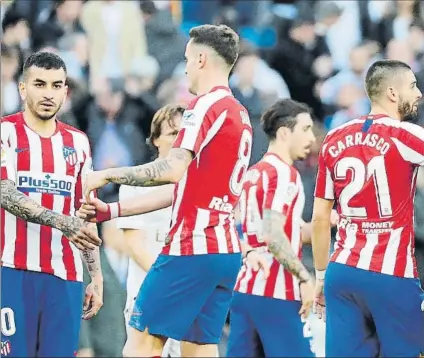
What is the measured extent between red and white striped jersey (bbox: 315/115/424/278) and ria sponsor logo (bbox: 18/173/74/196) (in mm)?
1518

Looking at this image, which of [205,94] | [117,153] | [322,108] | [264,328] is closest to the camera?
[205,94]

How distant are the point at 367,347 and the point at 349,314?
0.21m

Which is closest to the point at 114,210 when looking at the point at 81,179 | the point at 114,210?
the point at 114,210

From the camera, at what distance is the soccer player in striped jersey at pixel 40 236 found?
21.5 feet

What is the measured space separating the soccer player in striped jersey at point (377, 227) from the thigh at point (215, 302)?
60 cm

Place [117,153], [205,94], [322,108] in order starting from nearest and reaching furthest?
1. [205,94]
2. [117,153]
3. [322,108]

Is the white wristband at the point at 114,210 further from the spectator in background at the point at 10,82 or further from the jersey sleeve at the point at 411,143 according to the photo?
the spectator in background at the point at 10,82

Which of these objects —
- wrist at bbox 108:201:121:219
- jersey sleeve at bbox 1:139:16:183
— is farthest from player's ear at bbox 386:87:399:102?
jersey sleeve at bbox 1:139:16:183

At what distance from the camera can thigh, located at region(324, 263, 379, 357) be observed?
6.74 m

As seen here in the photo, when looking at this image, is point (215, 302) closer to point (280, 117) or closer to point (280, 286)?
point (280, 286)

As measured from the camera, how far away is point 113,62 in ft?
41.3

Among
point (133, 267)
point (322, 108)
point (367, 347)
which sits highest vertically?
point (322, 108)

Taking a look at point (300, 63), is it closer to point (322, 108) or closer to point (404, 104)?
point (322, 108)

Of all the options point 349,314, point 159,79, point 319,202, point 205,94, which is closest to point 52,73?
point 205,94
